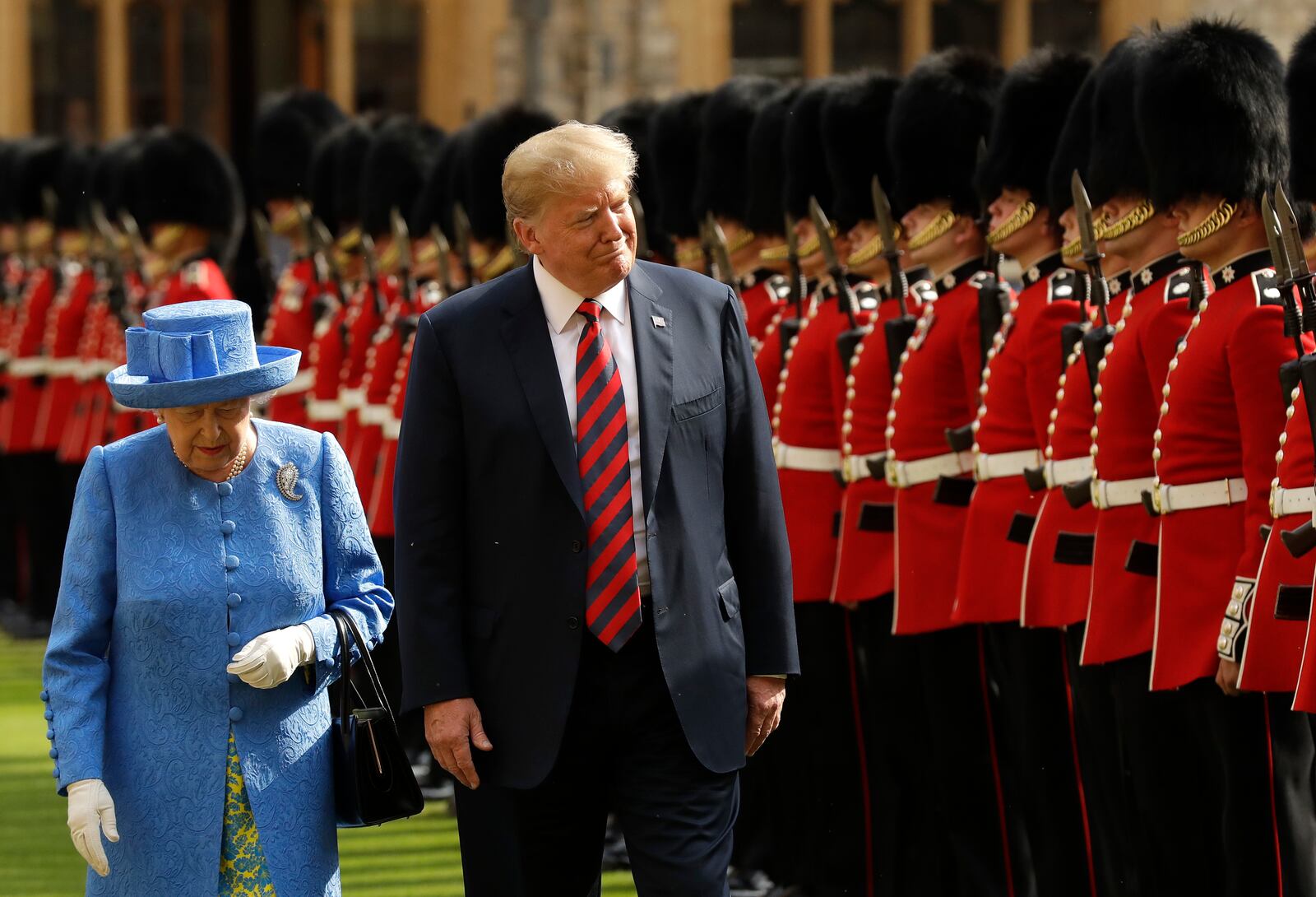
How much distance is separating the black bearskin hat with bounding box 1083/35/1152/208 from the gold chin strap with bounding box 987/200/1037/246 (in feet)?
0.84

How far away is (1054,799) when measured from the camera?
5289mm

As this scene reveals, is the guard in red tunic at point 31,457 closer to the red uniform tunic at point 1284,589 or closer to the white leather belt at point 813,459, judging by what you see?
the white leather belt at point 813,459

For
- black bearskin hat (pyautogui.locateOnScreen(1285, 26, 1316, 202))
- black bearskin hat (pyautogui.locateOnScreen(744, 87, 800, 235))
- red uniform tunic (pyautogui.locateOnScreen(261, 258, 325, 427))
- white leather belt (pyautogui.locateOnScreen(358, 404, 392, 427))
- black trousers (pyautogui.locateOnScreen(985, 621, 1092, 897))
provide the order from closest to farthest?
black bearskin hat (pyautogui.locateOnScreen(1285, 26, 1316, 202)) < black trousers (pyautogui.locateOnScreen(985, 621, 1092, 897)) < black bearskin hat (pyautogui.locateOnScreen(744, 87, 800, 235)) < white leather belt (pyautogui.locateOnScreen(358, 404, 392, 427)) < red uniform tunic (pyautogui.locateOnScreen(261, 258, 325, 427))

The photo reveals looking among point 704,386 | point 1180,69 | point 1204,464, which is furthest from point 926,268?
point 704,386

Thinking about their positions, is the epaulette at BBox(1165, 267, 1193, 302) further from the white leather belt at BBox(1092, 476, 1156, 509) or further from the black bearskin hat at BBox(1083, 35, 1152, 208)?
the white leather belt at BBox(1092, 476, 1156, 509)

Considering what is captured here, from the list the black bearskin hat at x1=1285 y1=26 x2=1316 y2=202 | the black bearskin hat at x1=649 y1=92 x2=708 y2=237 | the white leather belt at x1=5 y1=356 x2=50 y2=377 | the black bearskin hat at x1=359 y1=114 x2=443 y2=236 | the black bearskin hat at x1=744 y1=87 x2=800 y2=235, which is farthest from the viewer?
the white leather belt at x1=5 y1=356 x2=50 y2=377

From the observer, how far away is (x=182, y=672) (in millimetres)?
4000

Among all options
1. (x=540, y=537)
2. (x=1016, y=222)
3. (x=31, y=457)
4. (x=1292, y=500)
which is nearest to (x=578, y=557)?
(x=540, y=537)

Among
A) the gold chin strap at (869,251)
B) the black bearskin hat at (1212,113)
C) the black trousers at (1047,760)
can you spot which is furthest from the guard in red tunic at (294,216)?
the black bearskin hat at (1212,113)

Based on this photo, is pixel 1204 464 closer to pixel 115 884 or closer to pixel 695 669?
pixel 695 669

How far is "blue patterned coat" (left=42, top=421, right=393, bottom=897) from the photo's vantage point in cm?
396

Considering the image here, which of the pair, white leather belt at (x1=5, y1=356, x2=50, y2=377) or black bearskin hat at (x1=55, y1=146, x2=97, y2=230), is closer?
white leather belt at (x1=5, y1=356, x2=50, y2=377)

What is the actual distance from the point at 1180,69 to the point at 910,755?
1.68 meters

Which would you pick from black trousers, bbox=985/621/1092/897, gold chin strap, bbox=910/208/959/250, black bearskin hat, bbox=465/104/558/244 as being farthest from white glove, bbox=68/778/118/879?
black bearskin hat, bbox=465/104/558/244
